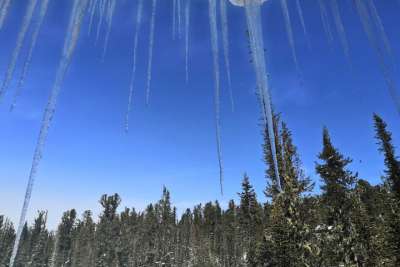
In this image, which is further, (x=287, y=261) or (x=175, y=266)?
(x=175, y=266)

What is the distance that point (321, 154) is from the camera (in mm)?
28797

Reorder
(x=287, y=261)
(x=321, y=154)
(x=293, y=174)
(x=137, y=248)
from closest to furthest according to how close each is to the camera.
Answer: (x=287, y=261) → (x=293, y=174) → (x=321, y=154) → (x=137, y=248)

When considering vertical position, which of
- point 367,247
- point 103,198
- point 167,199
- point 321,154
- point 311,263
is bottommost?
point 311,263

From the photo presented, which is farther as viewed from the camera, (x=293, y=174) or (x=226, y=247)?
(x=226, y=247)

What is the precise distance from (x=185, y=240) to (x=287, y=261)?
6495 cm

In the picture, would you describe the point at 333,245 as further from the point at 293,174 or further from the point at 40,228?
the point at 40,228

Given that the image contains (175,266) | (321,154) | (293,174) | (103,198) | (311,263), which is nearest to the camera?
(311,263)

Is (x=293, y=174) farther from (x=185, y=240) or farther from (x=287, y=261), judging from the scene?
(x=185, y=240)

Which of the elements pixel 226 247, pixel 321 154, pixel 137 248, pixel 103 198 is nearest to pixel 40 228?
pixel 137 248

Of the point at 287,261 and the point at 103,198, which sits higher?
the point at 103,198

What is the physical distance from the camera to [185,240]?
3130 inches

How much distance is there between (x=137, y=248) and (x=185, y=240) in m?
12.6

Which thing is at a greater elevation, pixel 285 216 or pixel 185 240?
Result: pixel 185 240

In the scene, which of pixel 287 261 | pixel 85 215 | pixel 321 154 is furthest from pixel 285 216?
pixel 85 215
